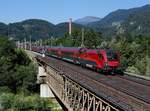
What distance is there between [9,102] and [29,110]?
3.18m

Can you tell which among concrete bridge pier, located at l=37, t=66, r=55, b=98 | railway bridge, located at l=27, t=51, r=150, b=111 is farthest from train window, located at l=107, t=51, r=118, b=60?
concrete bridge pier, located at l=37, t=66, r=55, b=98

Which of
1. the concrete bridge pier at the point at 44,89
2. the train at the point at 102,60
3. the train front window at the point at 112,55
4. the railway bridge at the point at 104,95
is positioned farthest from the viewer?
the concrete bridge pier at the point at 44,89

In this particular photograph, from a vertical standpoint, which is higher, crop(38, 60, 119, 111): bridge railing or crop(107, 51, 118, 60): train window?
crop(107, 51, 118, 60): train window

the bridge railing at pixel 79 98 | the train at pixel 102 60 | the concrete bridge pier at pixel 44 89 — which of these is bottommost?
the concrete bridge pier at pixel 44 89

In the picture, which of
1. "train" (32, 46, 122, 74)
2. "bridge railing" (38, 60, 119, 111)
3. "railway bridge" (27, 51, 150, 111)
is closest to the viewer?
"railway bridge" (27, 51, 150, 111)

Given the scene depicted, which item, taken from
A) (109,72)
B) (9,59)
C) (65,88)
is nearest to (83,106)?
(65,88)

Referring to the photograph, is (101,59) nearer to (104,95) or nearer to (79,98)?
(79,98)

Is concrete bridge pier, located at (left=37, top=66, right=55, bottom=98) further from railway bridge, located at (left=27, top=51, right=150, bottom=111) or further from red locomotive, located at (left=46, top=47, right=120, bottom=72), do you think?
railway bridge, located at (left=27, top=51, right=150, bottom=111)

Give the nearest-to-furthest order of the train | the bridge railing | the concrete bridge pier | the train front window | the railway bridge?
the railway bridge, the bridge railing, the train, the train front window, the concrete bridge pier

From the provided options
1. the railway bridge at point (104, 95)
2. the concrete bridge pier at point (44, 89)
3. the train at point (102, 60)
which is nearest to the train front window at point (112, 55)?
the train at point (102, 60)

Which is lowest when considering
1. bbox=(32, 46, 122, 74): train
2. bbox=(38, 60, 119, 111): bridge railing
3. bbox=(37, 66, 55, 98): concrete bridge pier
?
bbox=(37, 66, 55, 98): concrete bridge pier

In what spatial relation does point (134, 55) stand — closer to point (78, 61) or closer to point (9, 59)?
point (78, 61)

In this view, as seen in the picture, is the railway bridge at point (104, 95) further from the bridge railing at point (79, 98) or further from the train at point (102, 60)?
the train at point (102, 60)

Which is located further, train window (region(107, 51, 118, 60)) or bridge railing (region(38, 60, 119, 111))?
train window (region(107, 51, 118, 60))
